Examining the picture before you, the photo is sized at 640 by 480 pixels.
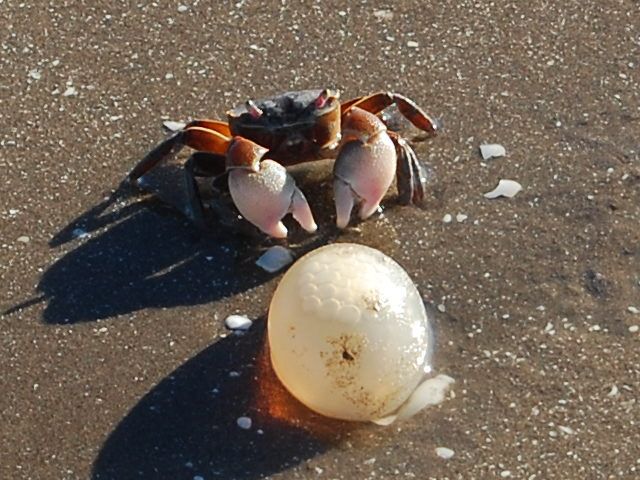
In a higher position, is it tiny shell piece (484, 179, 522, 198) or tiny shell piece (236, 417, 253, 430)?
tiny shell piece (484, 179, 522, 198)

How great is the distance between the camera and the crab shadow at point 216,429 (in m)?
3.71

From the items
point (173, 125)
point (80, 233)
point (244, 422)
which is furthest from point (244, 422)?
point (173, 125)

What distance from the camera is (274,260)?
4312 mm

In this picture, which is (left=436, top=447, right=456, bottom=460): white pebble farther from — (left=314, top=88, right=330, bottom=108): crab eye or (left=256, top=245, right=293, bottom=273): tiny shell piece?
(left=314, top=88, right=330, bottom=108): crab eye

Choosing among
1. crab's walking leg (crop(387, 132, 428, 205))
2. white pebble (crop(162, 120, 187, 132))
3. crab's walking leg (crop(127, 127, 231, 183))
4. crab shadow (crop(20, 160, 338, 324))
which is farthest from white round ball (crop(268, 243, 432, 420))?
white pebble (crop(162, 120, 187, 132))

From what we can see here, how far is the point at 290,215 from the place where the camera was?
4449mm

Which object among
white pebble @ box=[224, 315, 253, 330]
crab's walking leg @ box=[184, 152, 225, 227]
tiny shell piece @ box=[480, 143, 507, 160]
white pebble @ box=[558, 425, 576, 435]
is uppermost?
crab's walking leg @ box=[184, 152, 225, 227]

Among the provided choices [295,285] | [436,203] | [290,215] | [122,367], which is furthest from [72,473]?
[436,203]

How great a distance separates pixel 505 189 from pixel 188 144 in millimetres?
1008

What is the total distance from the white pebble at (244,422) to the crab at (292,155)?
69cm

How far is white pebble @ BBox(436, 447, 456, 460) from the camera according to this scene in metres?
3.70

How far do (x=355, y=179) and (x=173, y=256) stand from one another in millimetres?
608

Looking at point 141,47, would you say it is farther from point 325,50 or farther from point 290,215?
point 290,215

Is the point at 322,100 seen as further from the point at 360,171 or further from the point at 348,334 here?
the point at 348,334
